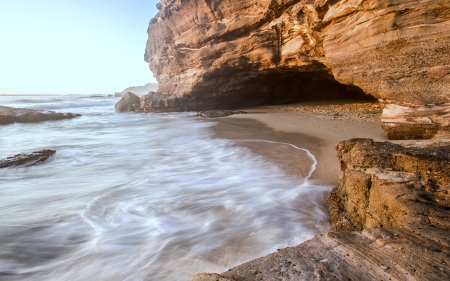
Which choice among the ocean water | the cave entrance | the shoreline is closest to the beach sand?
the shoreline

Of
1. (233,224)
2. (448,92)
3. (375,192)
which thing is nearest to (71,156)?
(233,224)

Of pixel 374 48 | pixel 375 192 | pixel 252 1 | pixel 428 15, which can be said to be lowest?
pixel 375 192

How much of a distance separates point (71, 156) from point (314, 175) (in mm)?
5905

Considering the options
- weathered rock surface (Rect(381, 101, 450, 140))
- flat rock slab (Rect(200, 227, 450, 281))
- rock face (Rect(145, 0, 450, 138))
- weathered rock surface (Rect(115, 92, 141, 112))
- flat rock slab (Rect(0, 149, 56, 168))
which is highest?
rock face (Rect(145, 0, 450, 138))

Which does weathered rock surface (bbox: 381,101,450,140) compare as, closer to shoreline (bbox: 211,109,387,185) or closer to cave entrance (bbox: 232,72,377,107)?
shoreline (bbox: 211,109,387,185)

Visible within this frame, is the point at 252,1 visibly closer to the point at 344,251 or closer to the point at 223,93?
the point at 223,93

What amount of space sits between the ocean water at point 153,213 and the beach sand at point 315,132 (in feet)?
0.81

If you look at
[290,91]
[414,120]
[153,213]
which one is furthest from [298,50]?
[153,213]

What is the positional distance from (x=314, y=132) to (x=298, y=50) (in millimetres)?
3504

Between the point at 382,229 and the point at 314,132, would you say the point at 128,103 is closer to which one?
the point at 314,132

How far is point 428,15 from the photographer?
468 centimetres

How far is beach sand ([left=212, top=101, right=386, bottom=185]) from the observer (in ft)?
15.7

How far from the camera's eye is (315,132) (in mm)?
7000

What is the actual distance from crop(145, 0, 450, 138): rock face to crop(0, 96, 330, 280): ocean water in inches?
98.1
